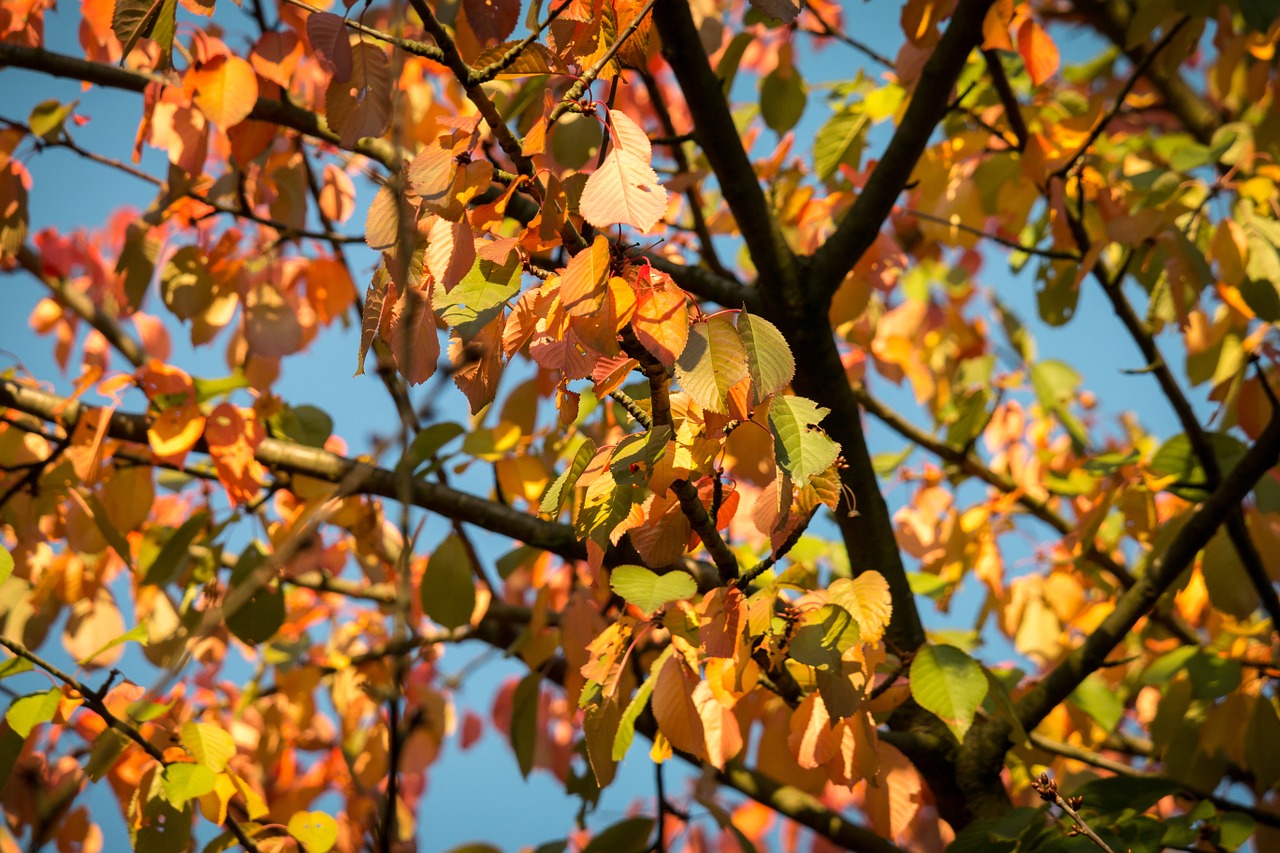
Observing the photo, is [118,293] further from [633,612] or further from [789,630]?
[789,630]

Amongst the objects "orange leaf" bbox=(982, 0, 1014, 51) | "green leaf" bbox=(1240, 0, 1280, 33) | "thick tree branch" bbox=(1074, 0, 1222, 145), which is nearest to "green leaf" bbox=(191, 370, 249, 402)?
"orange leaf" bbox=(982, 0, 1014, 51)

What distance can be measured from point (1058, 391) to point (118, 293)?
212 centimetres

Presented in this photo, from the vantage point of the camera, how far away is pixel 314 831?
98 cm

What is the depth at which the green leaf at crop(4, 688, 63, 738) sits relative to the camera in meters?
0.89

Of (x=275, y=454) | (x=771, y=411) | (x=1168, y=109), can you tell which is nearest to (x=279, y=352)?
(x=275, y=454)

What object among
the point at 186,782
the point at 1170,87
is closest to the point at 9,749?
the point at 186,782

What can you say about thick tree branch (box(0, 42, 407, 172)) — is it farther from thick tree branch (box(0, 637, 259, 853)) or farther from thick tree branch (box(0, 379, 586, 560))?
thick tree branch (box(0, 637, 259, 853))

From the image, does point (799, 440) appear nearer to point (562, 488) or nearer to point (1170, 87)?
point (562, 488)

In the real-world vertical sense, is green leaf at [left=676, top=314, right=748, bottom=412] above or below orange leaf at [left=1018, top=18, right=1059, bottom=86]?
below

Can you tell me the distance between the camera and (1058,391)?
2.01 m

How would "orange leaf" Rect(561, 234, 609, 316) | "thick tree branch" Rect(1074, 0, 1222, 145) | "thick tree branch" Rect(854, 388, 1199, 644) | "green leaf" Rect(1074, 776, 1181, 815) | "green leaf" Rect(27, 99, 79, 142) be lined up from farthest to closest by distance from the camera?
"thick tree branch" Rect(1074, 0, 1222, 145) < "thick tree branch" Rect(854, 388, 1199, 644) < "green leaf" Rect(27, 99, 79, 142) < "green leaf" Rect(1074, 776, 1181, 815) < "orange leaf" Rect(561, 234, 609, 316)

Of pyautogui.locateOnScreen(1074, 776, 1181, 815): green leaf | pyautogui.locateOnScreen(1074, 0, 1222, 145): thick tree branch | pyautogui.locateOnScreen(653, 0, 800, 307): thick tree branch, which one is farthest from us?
pyautogui.locateOnScreen(1074, 0, 1222, 145): thick tree branch

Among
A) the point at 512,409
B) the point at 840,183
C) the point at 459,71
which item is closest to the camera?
the point at 459,71

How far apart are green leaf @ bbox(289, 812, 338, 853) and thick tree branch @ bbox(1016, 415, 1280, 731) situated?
2.51ft
